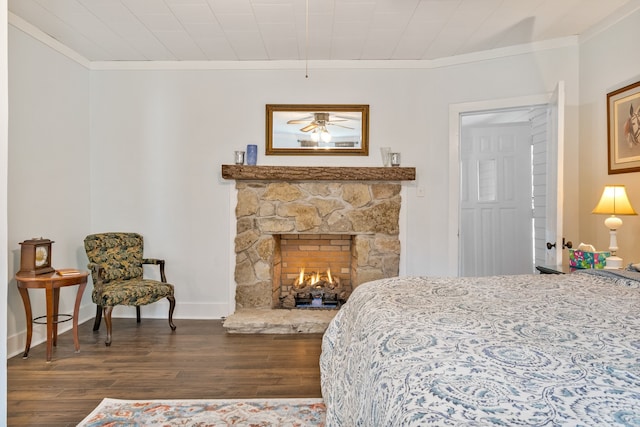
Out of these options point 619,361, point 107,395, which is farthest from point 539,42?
point 107,395

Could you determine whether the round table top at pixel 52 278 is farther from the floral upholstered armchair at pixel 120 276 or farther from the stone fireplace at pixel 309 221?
the stone fireplace at pixel 309 221

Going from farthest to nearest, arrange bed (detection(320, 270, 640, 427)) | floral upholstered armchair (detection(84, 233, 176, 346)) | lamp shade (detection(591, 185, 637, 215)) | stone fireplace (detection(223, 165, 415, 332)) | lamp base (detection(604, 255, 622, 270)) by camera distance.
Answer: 1. stone fireplace (detection(223, 165, 415, 332))
2. floral upholstered armchair (detection(84, 233, 176, 346))
3. lamp shade (detection(591, 185, 637, 215))
4. lamp base (detection(604, 255, 622, 270))
5. bed (detection(320, 270, 640, 427))

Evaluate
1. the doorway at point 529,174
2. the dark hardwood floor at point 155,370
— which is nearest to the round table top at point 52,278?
the dark hardwood floor at point 155,370

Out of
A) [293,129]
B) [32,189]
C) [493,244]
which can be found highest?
[293,129]

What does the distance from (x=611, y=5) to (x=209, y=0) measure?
282 centimetres

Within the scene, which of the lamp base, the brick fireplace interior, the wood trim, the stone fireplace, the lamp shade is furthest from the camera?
the brick fireplace interior

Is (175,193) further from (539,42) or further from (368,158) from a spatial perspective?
(539,42)

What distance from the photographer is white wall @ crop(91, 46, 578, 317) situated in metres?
4.21

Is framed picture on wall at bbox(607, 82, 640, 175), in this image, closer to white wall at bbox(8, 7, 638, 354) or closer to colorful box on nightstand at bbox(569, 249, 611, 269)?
colorful box on nightstand at bbox(569, 249, 611, 269)

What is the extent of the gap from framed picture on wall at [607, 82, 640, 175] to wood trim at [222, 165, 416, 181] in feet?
5.11

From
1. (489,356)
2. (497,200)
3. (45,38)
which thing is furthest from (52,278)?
(497,200)

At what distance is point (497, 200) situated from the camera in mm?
5516

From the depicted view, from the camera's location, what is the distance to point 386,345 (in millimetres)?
1158

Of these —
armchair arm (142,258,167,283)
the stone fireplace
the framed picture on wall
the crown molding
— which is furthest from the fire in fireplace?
the crown molding
